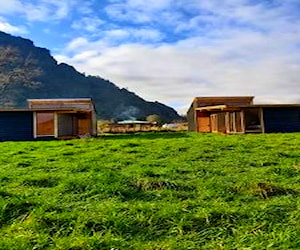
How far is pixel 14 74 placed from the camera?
86.2 meters

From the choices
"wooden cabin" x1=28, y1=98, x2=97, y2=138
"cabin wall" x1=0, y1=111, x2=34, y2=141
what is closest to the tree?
"wooden cabin" x1=28, y1=98, x2=97, y2=138

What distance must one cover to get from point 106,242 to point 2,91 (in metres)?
78.9

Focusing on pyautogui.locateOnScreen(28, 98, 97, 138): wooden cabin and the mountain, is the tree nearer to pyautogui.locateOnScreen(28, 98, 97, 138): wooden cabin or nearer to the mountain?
the mountain

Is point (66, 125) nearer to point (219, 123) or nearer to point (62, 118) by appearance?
point (62, 118)

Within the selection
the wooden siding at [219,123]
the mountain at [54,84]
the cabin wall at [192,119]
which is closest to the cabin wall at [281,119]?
the wooden siding at [219,123]

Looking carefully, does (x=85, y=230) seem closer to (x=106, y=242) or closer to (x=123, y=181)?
(x=106, y=242)

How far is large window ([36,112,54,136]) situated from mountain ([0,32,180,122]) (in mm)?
53495

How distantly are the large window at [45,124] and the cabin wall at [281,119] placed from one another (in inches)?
477

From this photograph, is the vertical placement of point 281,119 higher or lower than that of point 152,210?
higher

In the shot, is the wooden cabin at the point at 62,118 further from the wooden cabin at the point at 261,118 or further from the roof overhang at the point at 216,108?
the wooden cabin at the point at 261,118

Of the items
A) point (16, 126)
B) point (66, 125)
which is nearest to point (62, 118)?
point (66, 125)

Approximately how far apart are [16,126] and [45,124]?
174 cm

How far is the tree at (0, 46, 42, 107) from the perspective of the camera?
77.6 metres

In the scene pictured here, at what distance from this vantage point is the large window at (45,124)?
2506cm
